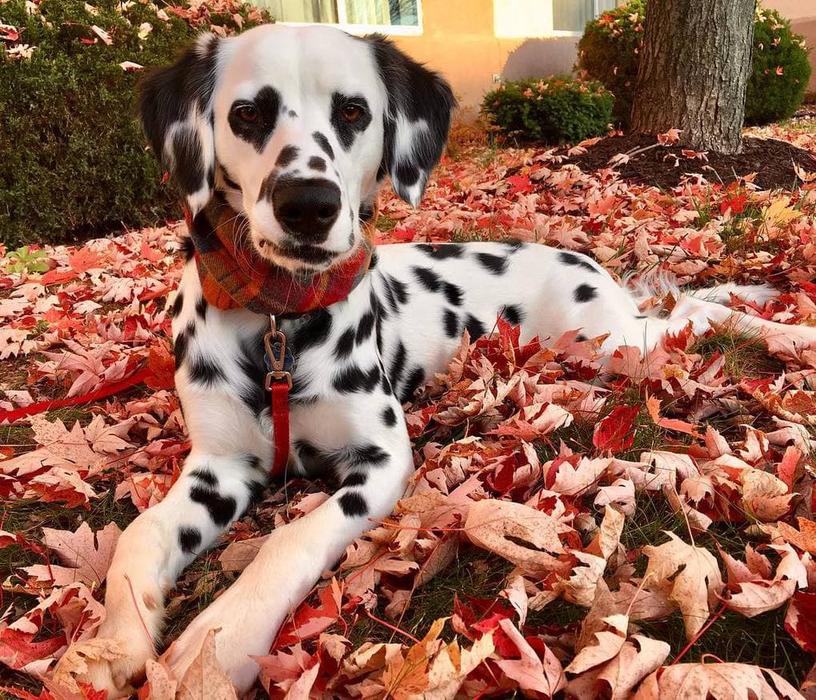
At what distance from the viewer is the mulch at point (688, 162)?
6.42 meters

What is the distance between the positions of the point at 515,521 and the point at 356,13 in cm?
1196

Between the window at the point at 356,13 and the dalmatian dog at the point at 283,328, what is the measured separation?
9215 millimetres

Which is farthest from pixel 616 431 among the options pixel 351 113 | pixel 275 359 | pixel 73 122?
pixel 73 122

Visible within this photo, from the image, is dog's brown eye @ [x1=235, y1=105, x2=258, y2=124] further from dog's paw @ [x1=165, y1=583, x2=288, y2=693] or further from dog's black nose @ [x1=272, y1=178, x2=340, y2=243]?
dog's paw @ [x1=165, y1=583, x2=288, y2=693]

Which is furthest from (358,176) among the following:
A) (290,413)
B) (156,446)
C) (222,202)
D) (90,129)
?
(90,129)

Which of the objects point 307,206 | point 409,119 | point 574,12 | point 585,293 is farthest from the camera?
point 574,12

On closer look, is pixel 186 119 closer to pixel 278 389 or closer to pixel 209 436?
pixel 278 389

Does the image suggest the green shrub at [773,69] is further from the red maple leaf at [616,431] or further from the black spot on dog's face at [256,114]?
the black spot on dog's face at [256,114]

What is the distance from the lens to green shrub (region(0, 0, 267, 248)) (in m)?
6.50

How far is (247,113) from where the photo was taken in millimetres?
2242

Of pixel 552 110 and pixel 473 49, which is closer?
pixel 552 110

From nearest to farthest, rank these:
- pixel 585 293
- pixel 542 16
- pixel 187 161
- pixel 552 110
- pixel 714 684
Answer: pixel 714 684 → pixel 187 161 → pixel 585 293 → pixel 552 110 → pixel 542 16

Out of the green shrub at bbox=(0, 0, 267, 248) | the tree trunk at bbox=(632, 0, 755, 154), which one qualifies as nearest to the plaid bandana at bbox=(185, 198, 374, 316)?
the green shrub at bbox=(0, 0, 267, 248)

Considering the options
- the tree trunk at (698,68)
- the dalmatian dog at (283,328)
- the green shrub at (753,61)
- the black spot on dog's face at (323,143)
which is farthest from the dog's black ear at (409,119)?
the green shrub at (753,61)
